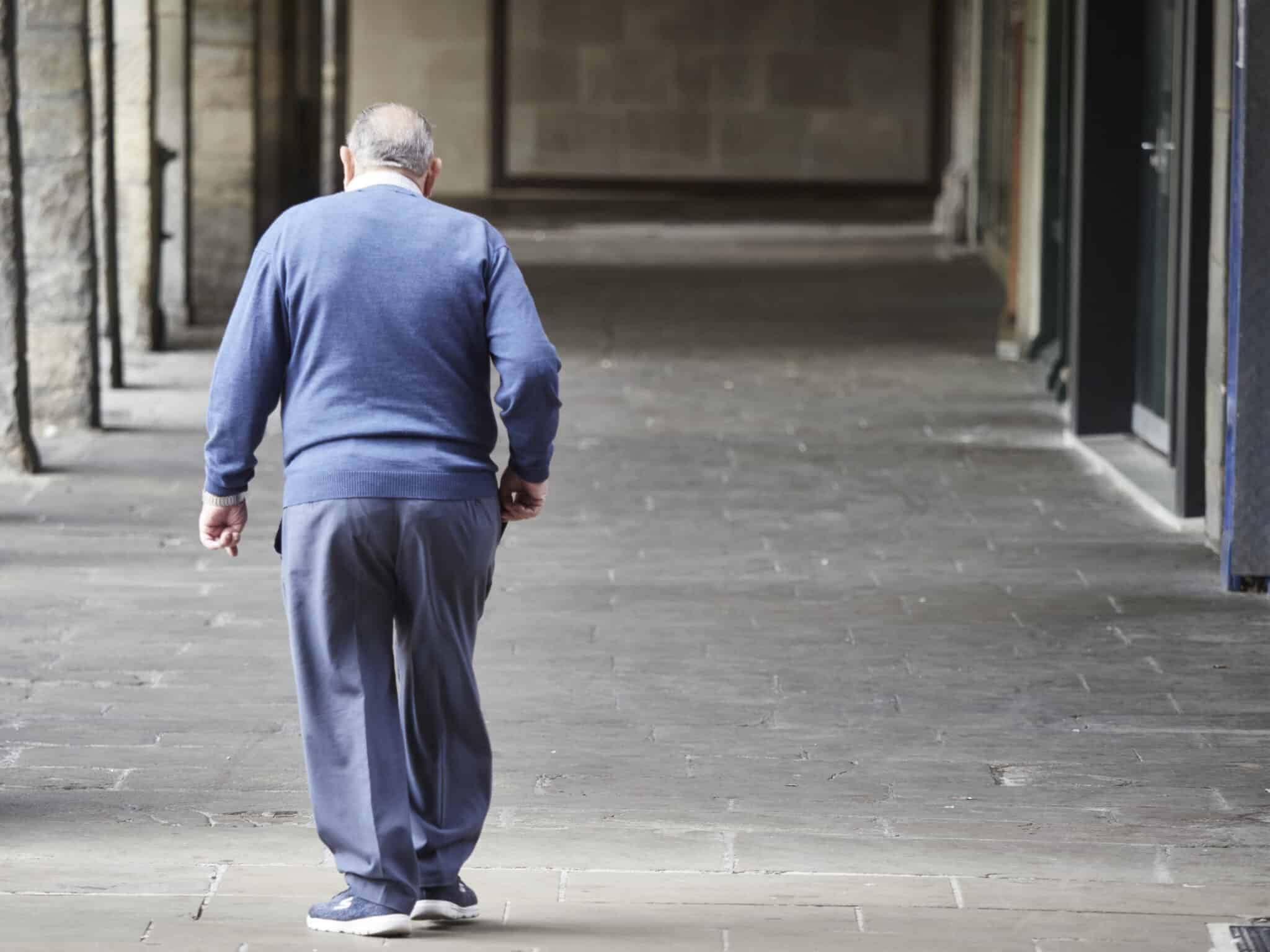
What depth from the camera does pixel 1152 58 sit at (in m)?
10.6

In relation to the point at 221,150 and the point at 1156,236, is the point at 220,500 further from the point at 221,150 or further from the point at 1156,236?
the point at 221,150

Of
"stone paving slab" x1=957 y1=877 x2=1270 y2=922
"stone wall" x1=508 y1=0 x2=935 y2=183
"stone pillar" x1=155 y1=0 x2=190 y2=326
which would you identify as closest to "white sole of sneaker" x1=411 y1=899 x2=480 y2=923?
"stone paving slab" x1=957 y1=877 x2=1270 y2=922

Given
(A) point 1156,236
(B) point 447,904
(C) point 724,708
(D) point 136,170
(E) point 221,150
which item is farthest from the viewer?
(E) point 221,150

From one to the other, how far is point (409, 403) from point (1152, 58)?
7151 mm

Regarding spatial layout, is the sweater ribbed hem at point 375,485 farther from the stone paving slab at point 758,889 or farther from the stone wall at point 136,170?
the stone wall at point 136,170

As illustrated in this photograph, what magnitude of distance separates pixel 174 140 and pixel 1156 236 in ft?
22.2

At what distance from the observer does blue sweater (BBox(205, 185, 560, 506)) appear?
415cm

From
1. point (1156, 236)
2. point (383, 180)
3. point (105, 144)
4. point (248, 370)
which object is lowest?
point (248, 370)

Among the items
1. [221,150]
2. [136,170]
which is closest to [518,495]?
[136,170]

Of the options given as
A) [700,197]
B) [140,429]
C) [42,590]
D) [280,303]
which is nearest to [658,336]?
[140,429]

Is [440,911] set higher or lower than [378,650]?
lower

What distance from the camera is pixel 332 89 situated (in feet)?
69.1

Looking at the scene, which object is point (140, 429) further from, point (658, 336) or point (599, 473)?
point (658, 336)

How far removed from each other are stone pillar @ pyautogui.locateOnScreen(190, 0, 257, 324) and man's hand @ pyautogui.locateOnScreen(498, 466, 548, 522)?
11.7 m
